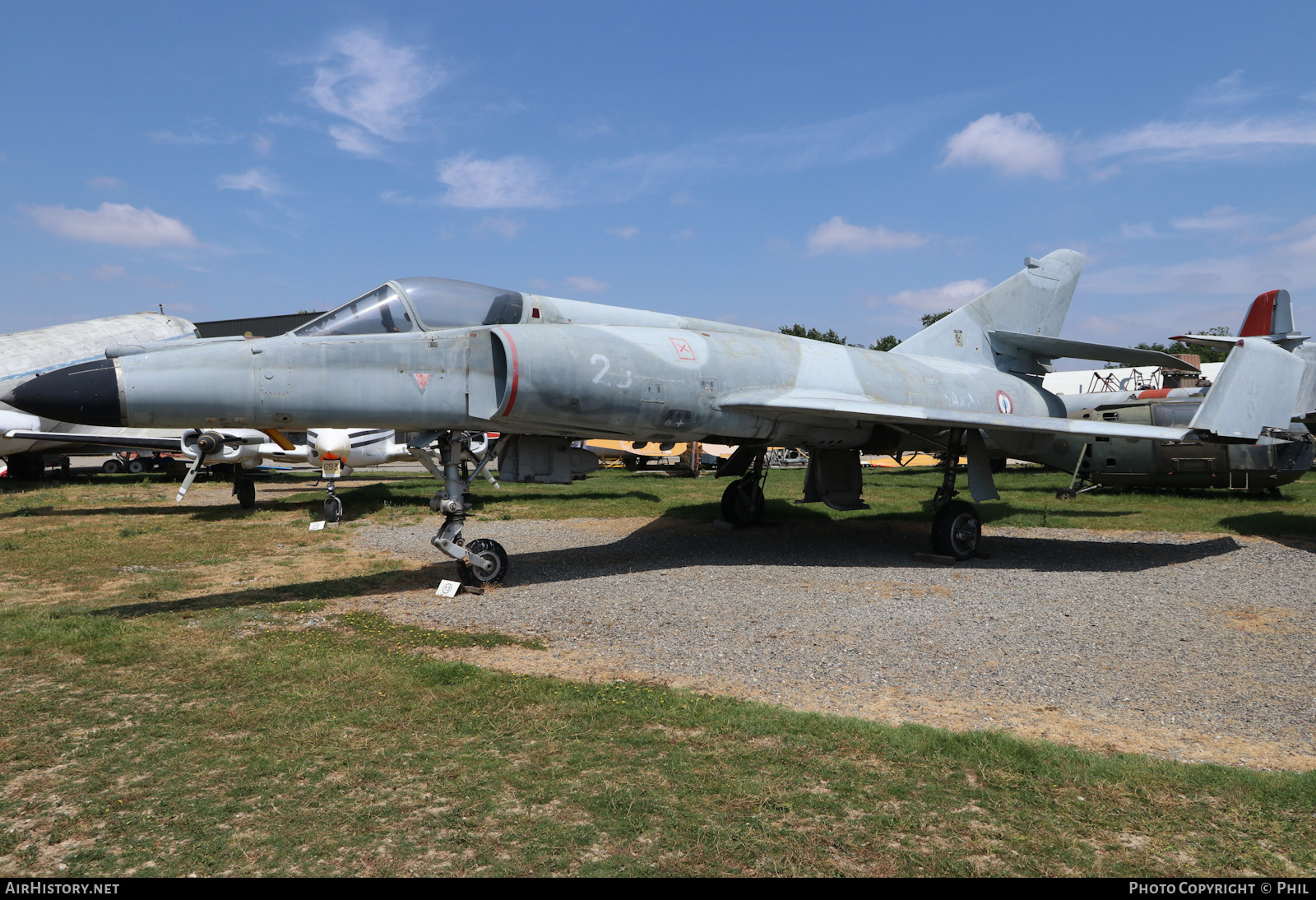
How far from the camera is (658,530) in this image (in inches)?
505

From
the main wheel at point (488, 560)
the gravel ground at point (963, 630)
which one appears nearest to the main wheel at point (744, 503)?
the gravel ground at point (963, 630)

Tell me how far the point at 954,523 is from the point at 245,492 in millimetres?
13712

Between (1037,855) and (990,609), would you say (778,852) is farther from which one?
(990,609)

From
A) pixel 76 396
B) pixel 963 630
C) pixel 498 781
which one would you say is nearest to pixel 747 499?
pixel 963 630

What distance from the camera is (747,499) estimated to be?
13.1m

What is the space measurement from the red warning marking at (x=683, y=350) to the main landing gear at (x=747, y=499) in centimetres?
416

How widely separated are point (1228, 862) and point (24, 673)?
22.8ft

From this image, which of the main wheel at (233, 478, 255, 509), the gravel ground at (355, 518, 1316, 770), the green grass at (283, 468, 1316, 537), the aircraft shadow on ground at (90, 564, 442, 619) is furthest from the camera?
the main wheel at (233, 478, 255, 509)

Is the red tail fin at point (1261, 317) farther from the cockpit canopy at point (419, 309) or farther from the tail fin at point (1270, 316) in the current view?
the cockpit canopy at point (419, 309)

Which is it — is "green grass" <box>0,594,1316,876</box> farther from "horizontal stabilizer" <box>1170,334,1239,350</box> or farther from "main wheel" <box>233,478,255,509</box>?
"main wheel" <box>233,478,255,509</box>

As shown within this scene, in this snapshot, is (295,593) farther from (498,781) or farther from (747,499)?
(747,499)

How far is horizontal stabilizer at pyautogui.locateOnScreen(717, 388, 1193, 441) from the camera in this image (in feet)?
30.1

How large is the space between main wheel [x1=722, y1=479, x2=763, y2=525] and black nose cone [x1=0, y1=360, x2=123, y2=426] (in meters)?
8.92

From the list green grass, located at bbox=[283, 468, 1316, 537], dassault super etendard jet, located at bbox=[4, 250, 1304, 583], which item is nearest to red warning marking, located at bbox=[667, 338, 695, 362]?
dassault super etendard jet, located at bbox=[4, 250, 1304, 583]
